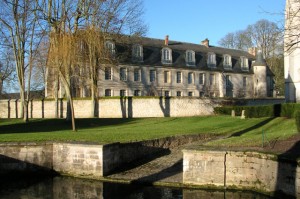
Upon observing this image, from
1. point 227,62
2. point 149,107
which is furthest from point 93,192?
point 227,62

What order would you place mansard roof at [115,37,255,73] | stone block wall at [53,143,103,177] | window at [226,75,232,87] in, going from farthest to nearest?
1. window at [226,75,232,87]
2. mansard roof at [115,37,255,73]
3. stone block wall at [53,143,103,177]

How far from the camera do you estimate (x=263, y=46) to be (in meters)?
60.4

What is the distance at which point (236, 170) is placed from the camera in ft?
38.7

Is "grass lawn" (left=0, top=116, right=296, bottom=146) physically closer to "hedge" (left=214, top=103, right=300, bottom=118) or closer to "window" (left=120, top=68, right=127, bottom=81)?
"hedge" (left=214, top=103, right=300, bottom=118)

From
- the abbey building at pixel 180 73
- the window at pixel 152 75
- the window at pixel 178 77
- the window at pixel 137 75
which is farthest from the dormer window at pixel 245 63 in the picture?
the window at pixel 137 75

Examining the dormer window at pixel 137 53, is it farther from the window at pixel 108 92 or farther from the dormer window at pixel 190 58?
the dormer window at pixel 190 58

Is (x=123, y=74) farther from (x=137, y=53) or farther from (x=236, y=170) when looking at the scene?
(x=236, y=170)

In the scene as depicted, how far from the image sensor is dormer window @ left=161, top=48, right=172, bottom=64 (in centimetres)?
4878

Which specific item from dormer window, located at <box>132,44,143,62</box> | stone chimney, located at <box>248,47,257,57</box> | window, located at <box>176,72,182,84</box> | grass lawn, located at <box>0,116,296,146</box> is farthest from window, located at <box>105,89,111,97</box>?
stone chimney, located at <box>248,47,257,57</box>

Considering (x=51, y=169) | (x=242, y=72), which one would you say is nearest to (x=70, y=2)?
(x=51, y=169)

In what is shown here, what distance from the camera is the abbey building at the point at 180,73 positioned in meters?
44.3

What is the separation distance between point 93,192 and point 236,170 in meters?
4.75

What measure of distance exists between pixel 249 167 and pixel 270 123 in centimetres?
1308

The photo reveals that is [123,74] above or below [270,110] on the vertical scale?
above
